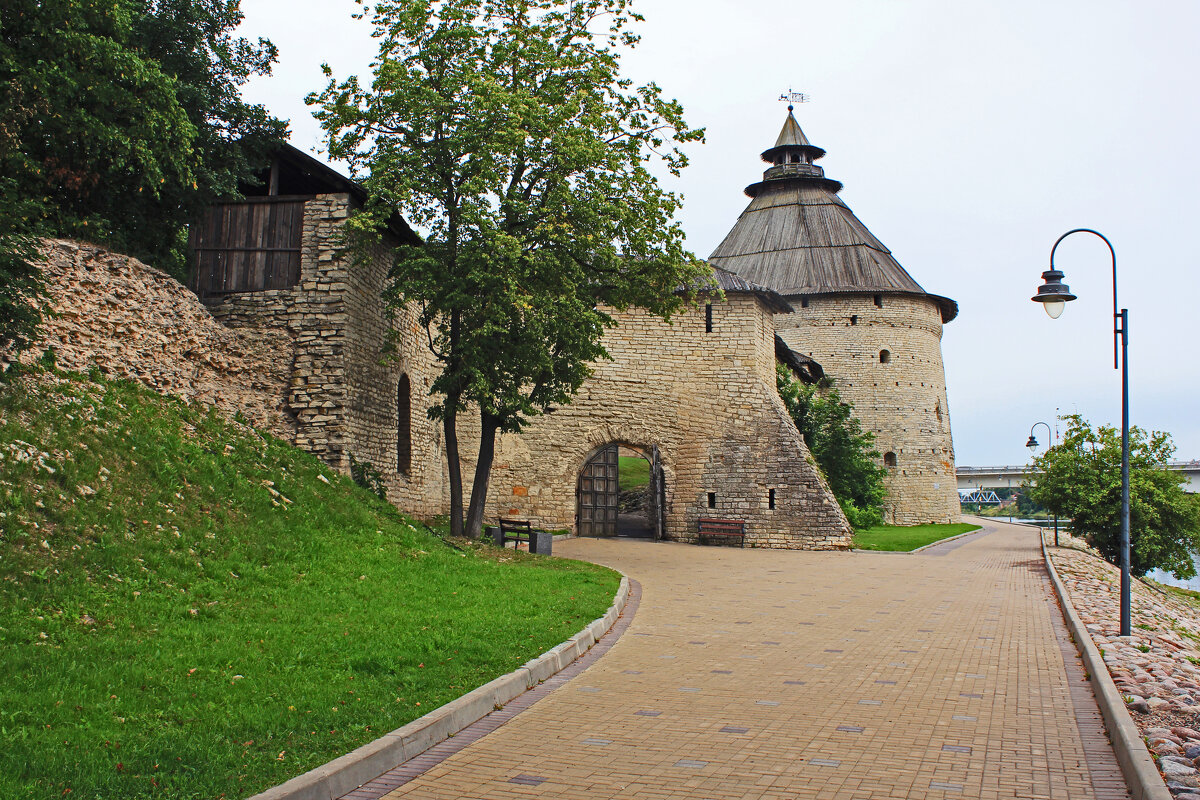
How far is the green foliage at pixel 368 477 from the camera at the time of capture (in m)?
17.0

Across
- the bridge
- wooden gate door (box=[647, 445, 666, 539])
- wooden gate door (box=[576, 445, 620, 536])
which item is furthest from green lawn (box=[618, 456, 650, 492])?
the bridge

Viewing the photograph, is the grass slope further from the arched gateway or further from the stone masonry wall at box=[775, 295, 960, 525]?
the stone masonry wall at box=[775, 295, 960, 525]

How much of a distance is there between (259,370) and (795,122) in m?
39.1

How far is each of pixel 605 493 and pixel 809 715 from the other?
19627 millimetres

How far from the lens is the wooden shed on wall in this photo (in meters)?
17.5

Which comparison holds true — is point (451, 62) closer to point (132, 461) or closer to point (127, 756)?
point (132, 461)

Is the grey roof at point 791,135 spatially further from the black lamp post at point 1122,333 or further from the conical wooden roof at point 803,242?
the black lamp post at point 1122,333

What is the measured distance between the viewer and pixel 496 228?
16.7 metres

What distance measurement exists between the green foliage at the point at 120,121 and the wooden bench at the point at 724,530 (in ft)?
47.8

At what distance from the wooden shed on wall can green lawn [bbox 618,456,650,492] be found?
19.3 metres

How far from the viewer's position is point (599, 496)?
26.2 m

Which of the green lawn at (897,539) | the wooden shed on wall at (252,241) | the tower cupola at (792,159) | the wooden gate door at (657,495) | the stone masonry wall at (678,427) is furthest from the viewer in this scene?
the tower cupola at (792,159)

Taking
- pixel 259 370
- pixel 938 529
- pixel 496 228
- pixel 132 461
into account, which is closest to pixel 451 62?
pixel 496 228

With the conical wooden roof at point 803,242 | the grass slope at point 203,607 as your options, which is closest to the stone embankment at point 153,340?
the grass slope at point 203,607
